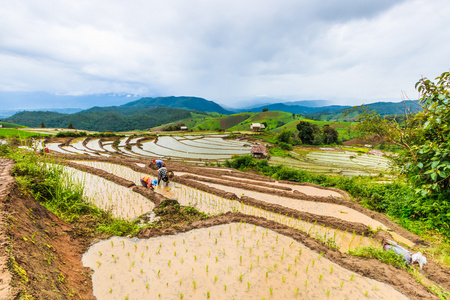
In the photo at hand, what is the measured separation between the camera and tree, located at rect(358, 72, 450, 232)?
518cm

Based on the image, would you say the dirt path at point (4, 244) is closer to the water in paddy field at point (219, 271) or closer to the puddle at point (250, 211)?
the water in paddy field at point (219, 271)

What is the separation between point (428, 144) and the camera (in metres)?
5.84

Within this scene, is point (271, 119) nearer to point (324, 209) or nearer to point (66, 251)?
point (324, 209)

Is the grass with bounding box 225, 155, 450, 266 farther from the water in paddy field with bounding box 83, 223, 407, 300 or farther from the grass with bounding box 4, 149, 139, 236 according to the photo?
the grass with bounding box 4, 149, 139, 236

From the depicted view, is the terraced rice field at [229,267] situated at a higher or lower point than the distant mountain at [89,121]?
lower

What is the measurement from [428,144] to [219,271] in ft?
24.7

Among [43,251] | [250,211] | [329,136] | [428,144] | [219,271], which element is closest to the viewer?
[43,251]

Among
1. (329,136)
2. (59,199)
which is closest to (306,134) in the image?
(329,136)

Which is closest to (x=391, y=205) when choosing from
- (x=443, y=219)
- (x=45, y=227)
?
(x=443, y=219)

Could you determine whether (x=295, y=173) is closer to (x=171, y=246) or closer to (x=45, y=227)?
(x=171, y=246)

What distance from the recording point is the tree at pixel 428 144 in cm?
518

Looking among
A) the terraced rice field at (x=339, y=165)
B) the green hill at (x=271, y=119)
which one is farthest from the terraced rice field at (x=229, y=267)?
the green hill at (x=271, y=119)

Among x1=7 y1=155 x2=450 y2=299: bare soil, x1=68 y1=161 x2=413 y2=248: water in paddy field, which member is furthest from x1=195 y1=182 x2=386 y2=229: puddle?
x1=7 y1=155 x2=450 y2=299: bare soil

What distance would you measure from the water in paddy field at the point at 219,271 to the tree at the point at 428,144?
3537 mm
